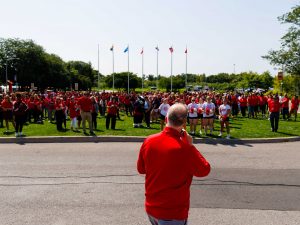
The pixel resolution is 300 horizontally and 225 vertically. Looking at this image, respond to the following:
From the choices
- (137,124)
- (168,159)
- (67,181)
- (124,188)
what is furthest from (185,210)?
(137,124)

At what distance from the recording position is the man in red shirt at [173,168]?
3434mm

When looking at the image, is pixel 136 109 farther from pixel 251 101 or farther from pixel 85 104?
pixel 251 101

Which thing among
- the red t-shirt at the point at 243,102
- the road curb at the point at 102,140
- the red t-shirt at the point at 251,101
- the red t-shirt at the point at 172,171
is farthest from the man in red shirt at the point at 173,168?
Answer: the red t-shirt at the point at 243,102

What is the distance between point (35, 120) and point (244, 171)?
51.2 feet

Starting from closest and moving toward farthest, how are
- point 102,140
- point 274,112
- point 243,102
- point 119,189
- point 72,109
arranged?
point 119,189, point 102,140, point 274,112, point 72,109, point 243,102

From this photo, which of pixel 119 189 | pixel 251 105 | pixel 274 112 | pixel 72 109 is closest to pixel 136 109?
pixel 72 109

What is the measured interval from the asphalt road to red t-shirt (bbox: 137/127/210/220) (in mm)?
2584

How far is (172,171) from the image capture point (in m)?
3.47

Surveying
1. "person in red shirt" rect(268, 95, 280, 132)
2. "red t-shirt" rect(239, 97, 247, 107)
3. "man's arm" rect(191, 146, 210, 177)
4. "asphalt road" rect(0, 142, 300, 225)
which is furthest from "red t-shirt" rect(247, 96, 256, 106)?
"man's arm" rect(191, 146, 210, 177)

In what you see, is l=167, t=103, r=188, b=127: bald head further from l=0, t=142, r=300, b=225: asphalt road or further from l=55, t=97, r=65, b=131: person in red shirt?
l=55, t=97, r=65, b=131: person in red shirt

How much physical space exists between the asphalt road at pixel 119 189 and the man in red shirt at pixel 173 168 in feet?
8.45

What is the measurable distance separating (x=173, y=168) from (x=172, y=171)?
0.03 meters

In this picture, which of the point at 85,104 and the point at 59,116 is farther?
the point at 59,116

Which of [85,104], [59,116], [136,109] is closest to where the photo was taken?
[85,104]
